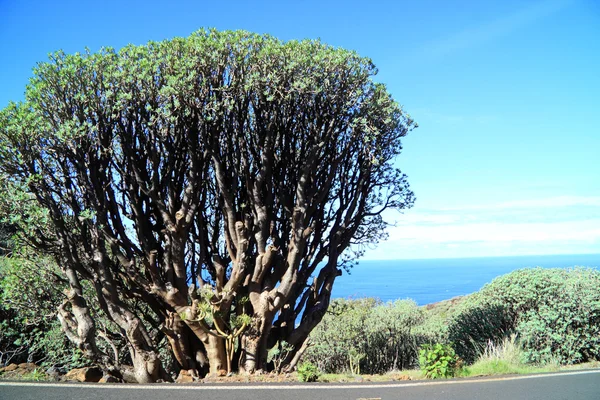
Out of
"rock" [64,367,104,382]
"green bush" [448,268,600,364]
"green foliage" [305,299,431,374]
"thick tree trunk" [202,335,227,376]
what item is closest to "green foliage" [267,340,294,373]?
"thick tree trunk" [202,335,227,376]

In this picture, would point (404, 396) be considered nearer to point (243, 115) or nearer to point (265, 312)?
point (265, 312)

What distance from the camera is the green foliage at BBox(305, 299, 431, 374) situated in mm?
16156

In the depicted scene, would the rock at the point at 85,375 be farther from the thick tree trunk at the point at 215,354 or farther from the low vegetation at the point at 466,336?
the thick tree trunk at the point at 215,354

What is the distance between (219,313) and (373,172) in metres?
5.76

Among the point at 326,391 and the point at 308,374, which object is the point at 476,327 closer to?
the point at 308,374

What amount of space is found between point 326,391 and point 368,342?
986 centimetres

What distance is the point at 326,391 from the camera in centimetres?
732

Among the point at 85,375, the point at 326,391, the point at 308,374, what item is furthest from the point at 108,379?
the point at 326,391

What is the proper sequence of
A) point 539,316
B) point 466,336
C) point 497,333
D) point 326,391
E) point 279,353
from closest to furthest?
point 326,391, point 279,353, point 539,316, point 497,333, point 466,336

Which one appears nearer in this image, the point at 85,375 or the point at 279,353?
the point at 85,375

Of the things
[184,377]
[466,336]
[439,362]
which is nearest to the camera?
[439,362]

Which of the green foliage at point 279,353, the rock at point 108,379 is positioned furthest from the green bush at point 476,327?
the rock at point 108,379

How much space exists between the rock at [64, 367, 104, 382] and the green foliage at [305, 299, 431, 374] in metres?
8.12

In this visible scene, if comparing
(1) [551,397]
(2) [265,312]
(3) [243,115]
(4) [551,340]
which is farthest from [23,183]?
(4) [551,340]
